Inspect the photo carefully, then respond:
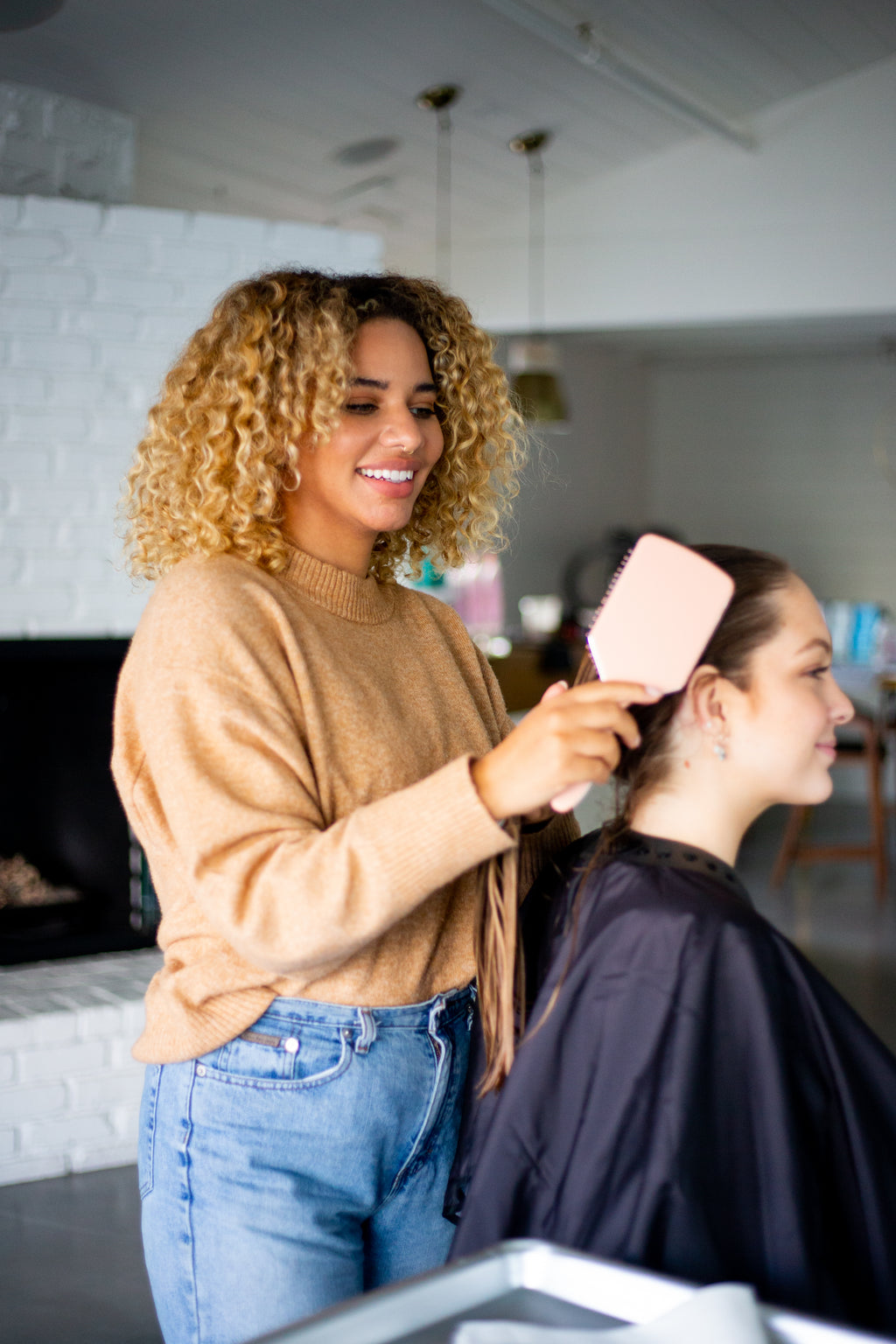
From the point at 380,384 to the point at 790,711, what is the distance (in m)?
0.52

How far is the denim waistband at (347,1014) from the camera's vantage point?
3.76 feet

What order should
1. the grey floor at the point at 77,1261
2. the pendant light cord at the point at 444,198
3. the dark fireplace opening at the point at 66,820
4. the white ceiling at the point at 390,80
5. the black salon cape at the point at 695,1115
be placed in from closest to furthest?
1. the black salon cape at the point at 695,1115
2. the grey floor at the point at 77,1261
3. the dark fireplace opening at the point at 66,820
4. the white ceiling at the point at 390,80
5. the pendant light cord at the point at 444,198

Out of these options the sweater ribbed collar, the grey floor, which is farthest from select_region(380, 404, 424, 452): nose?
the grey floor

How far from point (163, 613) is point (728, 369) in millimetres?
8260

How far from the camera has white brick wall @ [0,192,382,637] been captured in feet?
9.77

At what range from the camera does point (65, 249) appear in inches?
118

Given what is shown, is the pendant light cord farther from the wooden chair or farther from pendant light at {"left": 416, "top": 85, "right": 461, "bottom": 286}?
the wooden chair

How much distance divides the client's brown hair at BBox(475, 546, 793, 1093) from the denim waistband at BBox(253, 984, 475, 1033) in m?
0.06

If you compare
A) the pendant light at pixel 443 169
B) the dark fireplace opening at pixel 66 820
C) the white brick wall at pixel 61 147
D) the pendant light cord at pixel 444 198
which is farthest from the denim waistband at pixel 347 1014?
the pendant light cord at pixel 444 198

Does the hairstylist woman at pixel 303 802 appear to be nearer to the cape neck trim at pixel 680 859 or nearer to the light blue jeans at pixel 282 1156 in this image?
the light blue jeans at pixel 282 1156

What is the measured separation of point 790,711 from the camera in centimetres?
124

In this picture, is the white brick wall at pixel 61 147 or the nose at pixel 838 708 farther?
the white brick wall at pixel 61 147

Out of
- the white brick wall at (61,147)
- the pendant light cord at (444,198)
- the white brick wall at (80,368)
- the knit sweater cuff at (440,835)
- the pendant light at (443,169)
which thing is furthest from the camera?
the pendant light cord at (444,198)

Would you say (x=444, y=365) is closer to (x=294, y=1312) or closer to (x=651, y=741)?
Answer: (x=651, y=741)
